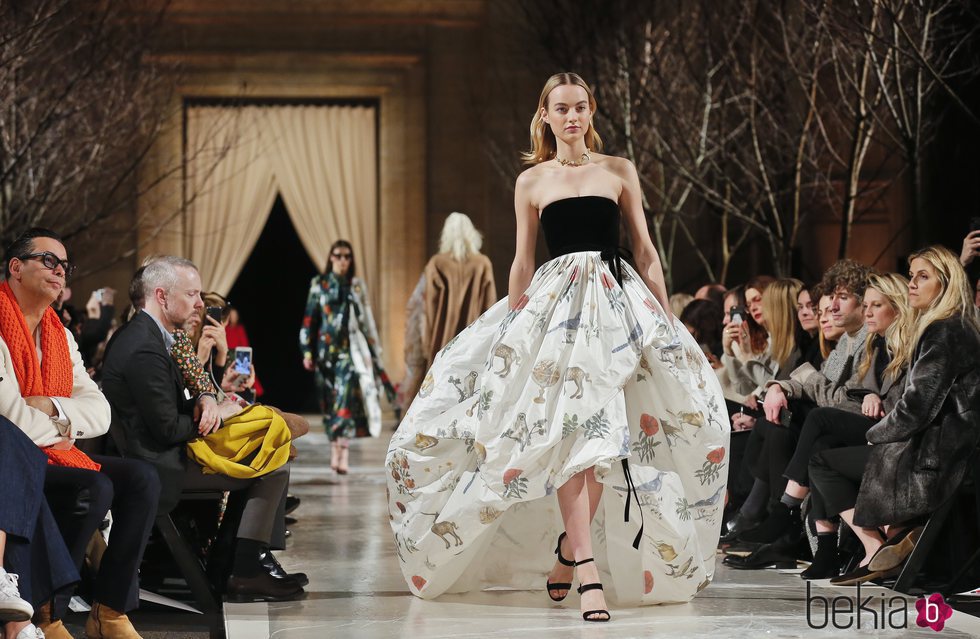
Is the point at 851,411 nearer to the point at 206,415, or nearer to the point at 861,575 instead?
the point at 861,575

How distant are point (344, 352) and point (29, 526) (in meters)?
5.46

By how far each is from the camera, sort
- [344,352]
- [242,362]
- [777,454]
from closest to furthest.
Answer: [777,454], [242,362], [344,352]

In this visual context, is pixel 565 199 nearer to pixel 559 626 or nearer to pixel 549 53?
A: pixel 559 626

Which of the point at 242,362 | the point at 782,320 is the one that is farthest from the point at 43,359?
the point at 782,320

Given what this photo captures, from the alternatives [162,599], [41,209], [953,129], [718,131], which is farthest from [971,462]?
Result: [41,209]

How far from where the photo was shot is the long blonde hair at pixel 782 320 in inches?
225

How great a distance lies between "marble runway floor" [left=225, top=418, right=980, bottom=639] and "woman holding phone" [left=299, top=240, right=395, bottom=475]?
3545mm

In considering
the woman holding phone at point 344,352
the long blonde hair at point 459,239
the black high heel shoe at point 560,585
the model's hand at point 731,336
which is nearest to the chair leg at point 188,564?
the black high heel shoe at point 560,585

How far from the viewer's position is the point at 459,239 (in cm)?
905

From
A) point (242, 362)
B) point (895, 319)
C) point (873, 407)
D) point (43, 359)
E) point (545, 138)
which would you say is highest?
point (545, 138)

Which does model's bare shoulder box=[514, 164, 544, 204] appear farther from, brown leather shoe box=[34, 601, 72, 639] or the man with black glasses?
brown leather shoe box=[34, 601, 72, 639]

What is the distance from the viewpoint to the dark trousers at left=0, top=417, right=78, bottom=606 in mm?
3367

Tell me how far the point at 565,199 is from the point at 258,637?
5.44 feet

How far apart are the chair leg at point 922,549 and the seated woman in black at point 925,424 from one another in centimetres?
4
